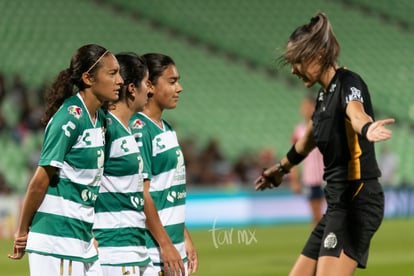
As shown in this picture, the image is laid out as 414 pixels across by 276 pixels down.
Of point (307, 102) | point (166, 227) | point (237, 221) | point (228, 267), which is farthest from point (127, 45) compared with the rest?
point (166, 227)

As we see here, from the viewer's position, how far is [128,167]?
549cm

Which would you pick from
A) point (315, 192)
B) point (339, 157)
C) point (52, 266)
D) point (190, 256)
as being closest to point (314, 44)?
point (339, 157)

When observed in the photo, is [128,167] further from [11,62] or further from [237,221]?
[11,62]

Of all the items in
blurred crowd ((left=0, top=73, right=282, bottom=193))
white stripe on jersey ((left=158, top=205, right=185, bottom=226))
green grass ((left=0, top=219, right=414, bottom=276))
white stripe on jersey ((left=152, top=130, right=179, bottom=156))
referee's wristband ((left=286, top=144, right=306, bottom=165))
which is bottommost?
green grass ((left=0, top=219, right=414, bottom=276))

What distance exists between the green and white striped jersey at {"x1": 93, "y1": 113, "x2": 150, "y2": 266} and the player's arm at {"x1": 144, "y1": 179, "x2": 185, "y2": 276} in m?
0.12

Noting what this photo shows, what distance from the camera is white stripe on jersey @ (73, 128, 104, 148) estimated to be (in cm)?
506

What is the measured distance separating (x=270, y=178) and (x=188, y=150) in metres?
12.4

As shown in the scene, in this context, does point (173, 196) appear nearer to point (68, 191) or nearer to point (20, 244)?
point (68, 191)

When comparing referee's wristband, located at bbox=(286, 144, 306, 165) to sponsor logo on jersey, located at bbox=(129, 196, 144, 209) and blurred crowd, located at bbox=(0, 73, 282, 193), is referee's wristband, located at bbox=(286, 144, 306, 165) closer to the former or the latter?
sponsor logo on jersey, located at bbox=(129, 196, 144, 209)

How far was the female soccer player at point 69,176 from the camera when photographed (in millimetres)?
4953

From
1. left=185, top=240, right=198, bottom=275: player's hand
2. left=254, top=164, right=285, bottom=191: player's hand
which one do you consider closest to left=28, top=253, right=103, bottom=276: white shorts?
left=185, top=240, right=198, bottom=275: player's hand

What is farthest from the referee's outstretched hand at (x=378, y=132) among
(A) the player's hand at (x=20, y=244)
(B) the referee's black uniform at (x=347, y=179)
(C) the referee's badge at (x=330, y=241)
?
(A) the player's hand at (x=20, y=244)

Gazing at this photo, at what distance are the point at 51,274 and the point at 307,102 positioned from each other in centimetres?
902

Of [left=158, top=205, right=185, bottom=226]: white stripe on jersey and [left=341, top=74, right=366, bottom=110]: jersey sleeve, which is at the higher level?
[left=341, top=74, right=366, bottom=110]: jersey sleeve
